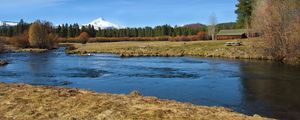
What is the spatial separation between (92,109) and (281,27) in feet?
152

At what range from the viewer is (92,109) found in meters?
16.4

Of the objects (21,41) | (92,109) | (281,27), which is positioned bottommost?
(92,109)

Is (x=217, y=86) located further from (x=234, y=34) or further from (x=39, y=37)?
(x=39, y=37)

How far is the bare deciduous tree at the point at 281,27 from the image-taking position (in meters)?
54.8

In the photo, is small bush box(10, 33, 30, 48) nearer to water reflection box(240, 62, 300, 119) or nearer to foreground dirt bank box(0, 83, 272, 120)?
water reflection box(240, 62, 300, 119)

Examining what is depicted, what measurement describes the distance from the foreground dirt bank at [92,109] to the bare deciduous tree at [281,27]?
4105cm

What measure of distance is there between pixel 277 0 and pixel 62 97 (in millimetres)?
46462

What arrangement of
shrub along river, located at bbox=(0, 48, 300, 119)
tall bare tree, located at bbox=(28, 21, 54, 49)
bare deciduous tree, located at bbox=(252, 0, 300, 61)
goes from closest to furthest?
shrub along river, located at bbox=(0, 48, 300, 119) < bare deciduous tree, located at bbox=(252, 0, 300, 61) < tall bare tree, located at bbox=(28, 21, 54, 49)

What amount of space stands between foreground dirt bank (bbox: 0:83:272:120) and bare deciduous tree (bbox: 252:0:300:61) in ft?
135

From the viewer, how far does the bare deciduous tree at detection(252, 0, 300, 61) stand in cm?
5478

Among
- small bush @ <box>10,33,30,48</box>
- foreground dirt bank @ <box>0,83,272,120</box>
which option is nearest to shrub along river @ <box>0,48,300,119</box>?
foreground dirt bank @ <box>0,83,272,120</box>

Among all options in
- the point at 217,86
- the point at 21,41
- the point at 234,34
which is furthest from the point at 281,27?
the point at 21,41

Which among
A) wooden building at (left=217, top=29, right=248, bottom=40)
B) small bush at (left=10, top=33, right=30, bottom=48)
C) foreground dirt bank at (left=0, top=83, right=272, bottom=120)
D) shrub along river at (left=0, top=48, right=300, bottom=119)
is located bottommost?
shrub along river at (left=0, top=48, right=300, bottom=119)

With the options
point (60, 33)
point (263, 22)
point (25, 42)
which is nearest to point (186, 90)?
point (263, 22)
